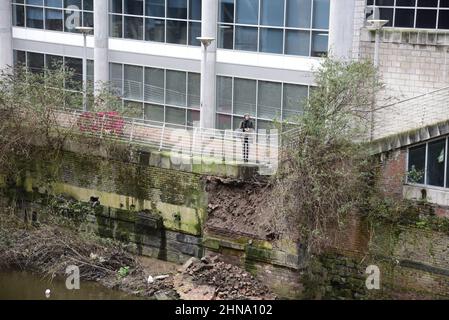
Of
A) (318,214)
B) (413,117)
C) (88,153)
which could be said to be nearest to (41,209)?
(88,153)

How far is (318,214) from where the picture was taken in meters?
19.0

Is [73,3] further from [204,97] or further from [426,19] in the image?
[426,19]

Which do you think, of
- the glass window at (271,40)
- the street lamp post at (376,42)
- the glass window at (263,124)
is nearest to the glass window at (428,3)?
the street lamp post at (376,42)

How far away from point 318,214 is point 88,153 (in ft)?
26.7

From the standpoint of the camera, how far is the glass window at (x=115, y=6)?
1086 inches

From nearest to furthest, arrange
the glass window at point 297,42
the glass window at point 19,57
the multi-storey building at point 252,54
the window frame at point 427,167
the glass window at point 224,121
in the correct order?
the window frame at point 427,167 → the multi-storey building at point 252,54 → the glass window at point 297,42 → the glass window at point 224,121 → the glass window at point 19,57

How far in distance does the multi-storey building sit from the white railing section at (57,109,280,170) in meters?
0.84

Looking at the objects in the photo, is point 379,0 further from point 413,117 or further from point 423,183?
point 423,183

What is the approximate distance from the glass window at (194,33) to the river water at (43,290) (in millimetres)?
9252

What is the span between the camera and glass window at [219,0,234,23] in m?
25.0

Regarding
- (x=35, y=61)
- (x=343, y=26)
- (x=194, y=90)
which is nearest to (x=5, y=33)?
(x=35, y=61)

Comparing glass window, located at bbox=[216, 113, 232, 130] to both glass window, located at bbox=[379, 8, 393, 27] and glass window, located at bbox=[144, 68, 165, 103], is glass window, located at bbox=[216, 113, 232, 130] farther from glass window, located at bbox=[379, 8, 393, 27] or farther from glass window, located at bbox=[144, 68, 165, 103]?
glass window, located at bbox=[379, 8, 393, 27]

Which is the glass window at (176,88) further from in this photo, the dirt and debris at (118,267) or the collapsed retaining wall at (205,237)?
the dirt and debris at (118,267)

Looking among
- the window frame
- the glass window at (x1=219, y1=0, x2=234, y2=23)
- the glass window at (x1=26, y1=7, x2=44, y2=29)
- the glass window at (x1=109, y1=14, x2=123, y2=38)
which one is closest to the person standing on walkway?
the glass window at (x1=219, y1=0, x2=234, y2=23)
